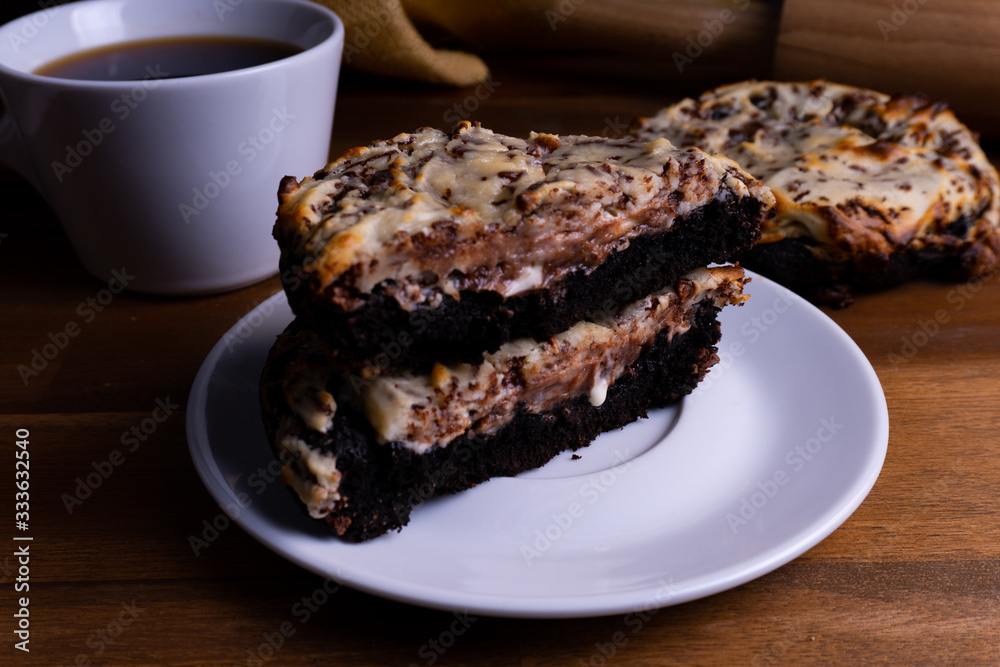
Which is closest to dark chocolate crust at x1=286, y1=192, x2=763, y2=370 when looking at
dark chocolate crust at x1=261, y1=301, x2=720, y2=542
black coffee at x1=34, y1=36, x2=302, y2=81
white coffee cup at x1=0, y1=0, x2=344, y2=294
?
dark chocolate crust at x1=261, y1=301, x2=720, y2=542

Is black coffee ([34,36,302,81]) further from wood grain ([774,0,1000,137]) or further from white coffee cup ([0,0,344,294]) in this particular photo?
wood grain ([774,0,1000,137])

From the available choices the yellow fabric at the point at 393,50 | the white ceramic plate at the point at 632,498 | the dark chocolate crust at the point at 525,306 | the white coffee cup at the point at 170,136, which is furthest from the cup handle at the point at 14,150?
the yellow fabric at the point at 393,50

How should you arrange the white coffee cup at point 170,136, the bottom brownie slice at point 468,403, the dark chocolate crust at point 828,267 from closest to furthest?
the bottom brownie slice at point 468,403, the white coffee cup at point 170,136, the dark chocolate crust at point 828,267

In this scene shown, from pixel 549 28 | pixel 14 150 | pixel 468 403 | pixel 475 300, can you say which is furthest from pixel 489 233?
pixel 549 28

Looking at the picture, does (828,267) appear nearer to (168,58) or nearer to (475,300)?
(475,300)

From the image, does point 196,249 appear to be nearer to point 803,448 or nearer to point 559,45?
point 803,448

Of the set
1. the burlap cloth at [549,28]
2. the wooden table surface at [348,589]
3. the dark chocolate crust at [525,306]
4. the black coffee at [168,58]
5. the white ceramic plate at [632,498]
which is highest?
the black coffee at [168,58]

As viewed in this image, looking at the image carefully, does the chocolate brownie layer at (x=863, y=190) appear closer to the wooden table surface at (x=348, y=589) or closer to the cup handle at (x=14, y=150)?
the wooden table surface at (x=348, y=589)
